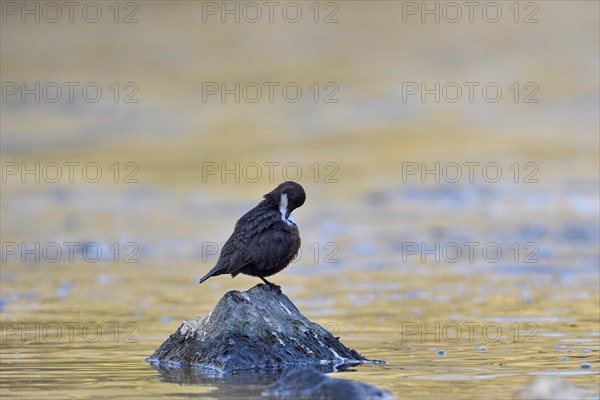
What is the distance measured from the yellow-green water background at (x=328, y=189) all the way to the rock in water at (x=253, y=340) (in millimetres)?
472

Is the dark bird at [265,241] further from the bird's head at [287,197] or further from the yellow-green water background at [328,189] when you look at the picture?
the yellow-green water background at [328,189]

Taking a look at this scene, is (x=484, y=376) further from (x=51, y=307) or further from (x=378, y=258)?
(x=378, y=258)

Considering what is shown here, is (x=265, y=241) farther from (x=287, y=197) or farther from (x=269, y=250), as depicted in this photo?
(x=287, y=197)

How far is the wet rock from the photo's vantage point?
7.66 m

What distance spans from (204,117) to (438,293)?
21.0 metres

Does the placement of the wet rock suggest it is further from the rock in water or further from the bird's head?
the bird's head

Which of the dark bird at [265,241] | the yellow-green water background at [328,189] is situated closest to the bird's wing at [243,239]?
the dark bird at [265,241]

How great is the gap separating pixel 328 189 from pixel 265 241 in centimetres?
1698

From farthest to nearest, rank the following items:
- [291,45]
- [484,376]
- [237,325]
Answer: [291,45]
[237,325]
[484,376]

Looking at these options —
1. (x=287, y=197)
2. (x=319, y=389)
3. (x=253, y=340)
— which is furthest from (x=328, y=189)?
(x=319, y=389)

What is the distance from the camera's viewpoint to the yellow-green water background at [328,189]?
34.7ft

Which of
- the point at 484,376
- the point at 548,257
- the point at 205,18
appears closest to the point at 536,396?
the point at 484,376

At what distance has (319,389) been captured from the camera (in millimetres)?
7746

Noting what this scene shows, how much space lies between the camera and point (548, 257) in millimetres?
18438
